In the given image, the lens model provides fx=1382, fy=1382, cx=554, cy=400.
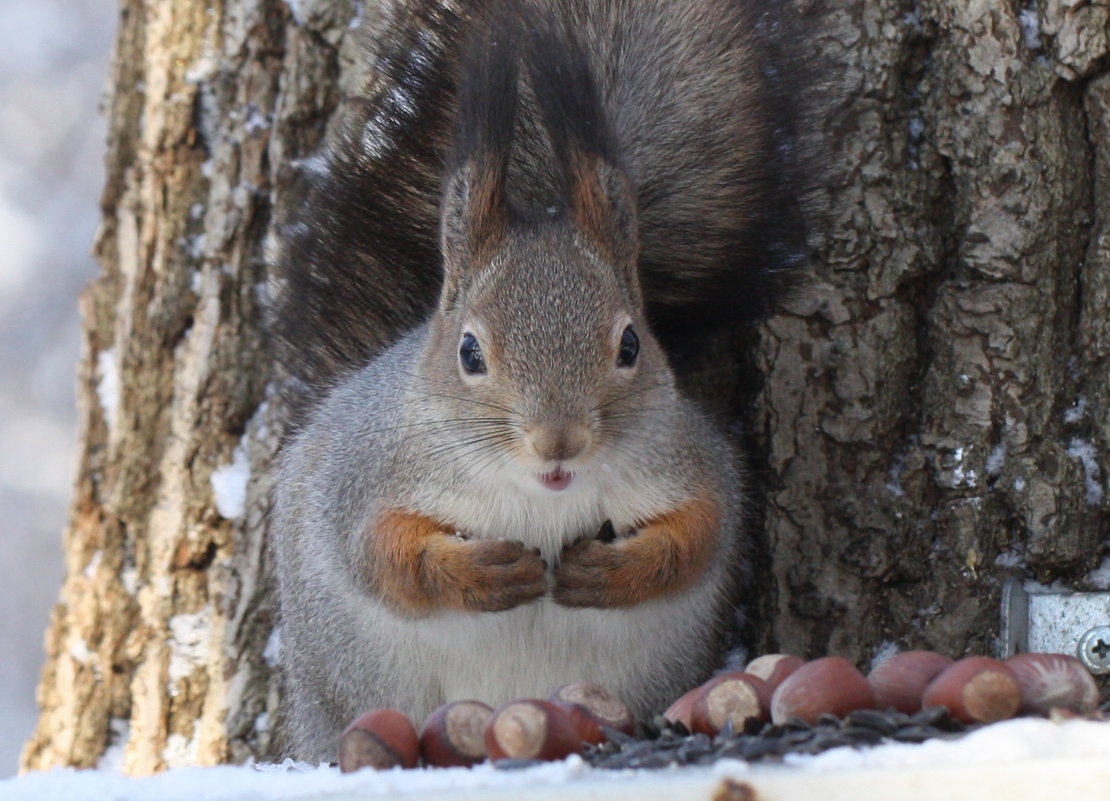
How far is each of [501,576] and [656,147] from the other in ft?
2.19

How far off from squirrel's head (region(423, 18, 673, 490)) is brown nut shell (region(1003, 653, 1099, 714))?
1.57 ft

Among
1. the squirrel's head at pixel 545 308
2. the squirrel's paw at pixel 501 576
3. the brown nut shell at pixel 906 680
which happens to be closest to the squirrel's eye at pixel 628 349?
the squirrel's head at pixel 545 308

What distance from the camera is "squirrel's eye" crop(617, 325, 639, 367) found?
154cm

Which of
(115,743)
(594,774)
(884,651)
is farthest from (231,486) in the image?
(594,774)

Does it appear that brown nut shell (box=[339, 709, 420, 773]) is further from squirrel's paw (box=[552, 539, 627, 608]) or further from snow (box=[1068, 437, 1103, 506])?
snow (box=[1068, 437, 1103, 506])

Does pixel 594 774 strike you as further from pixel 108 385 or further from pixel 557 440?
pixel 108 385

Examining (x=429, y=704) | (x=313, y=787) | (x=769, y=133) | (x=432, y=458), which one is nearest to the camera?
(x=313, y=787)

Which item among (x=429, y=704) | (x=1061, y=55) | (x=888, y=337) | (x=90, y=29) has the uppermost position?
(x=90, y=29)

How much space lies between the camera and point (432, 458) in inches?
62.1

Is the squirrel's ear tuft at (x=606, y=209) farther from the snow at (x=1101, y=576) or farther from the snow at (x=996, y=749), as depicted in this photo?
the snow at (x=996, y=749)

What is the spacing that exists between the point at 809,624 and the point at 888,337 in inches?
15.2

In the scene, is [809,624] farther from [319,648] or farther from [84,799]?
[84,799]

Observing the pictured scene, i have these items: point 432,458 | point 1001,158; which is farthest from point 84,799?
point 1001,158

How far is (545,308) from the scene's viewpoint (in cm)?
152
